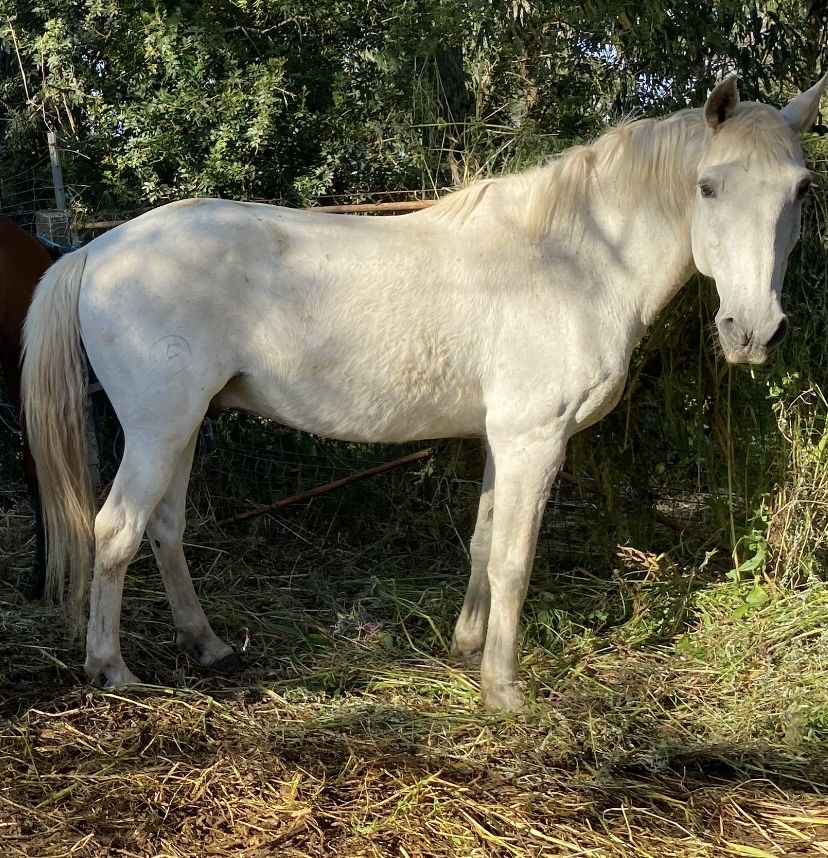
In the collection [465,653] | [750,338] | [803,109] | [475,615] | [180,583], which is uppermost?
[803,109]

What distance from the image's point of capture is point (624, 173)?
313 cm

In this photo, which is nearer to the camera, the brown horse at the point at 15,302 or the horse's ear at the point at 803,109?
the horse's ear at the point at 803,109

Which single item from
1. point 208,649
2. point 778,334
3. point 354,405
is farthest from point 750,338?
point 208,649

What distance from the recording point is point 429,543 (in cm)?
471

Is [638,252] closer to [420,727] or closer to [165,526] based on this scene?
[420,727]

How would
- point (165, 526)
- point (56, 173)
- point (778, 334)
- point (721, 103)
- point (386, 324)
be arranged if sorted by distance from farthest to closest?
point (56, 173)
point (165, 526)
point (386, 324)
point (721, 103)
point (778, 334)

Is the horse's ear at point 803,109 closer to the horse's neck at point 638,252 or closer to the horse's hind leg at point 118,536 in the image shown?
the horse's neck at point 638,252

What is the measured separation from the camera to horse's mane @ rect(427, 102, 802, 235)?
2.98 m

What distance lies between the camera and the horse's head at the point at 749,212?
2.74 m

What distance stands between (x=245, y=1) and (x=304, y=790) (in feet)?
15.8

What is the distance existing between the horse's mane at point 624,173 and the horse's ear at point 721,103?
0.03m

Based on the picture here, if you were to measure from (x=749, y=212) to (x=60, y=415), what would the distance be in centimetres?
242

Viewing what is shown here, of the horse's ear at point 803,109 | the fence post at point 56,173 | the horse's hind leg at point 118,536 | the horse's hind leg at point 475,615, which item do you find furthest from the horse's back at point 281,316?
the fence post at point 56,173

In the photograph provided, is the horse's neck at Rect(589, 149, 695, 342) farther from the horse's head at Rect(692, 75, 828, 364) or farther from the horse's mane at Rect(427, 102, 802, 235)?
the horse's head at Rect(692, 75, 828, 364)
